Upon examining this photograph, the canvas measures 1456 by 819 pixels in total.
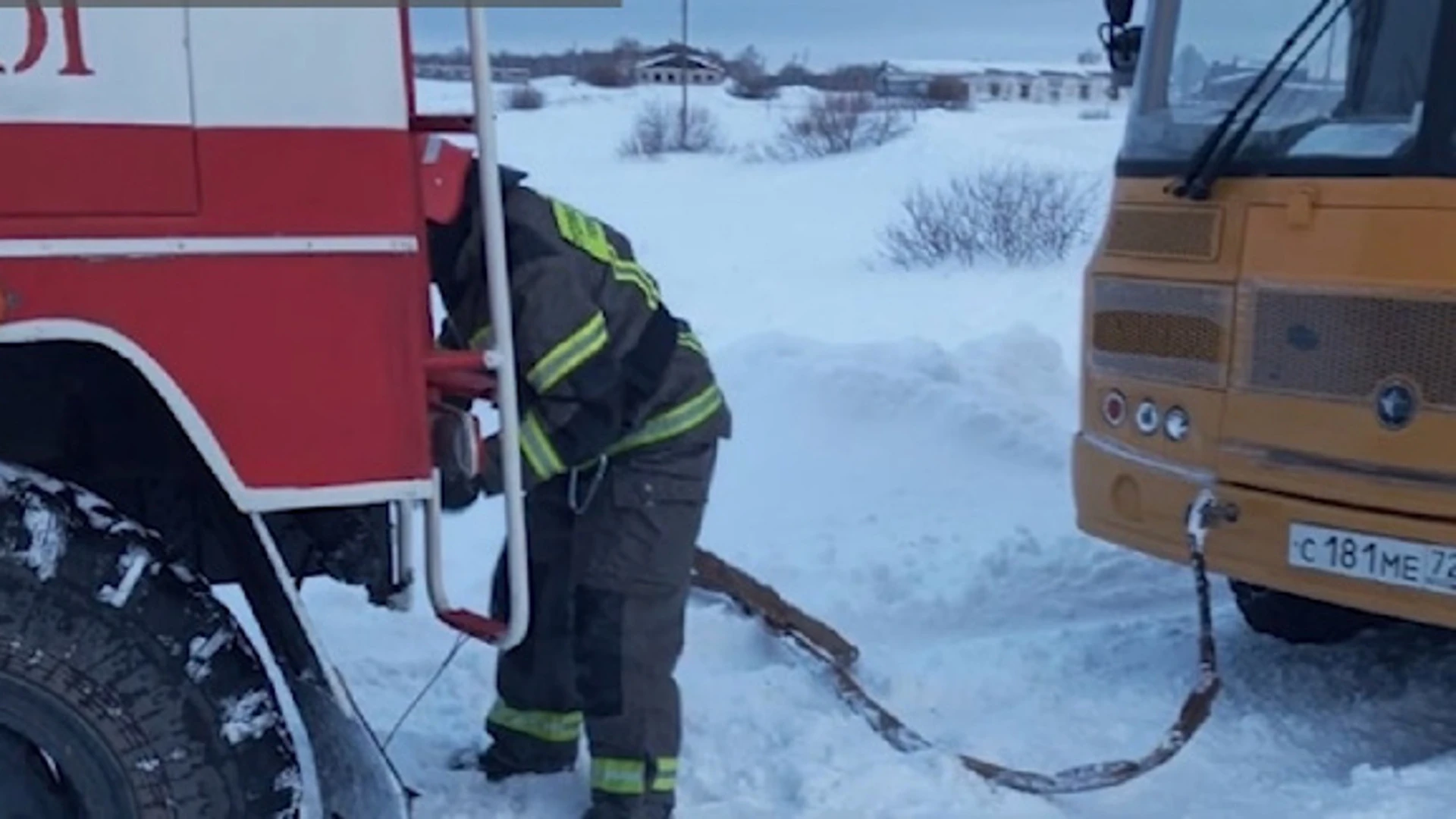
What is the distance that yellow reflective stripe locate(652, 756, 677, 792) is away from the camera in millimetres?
4348

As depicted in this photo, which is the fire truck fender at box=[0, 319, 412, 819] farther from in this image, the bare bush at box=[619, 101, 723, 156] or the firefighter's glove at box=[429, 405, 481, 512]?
the bare bush at box=[619, 101, 723, 156]

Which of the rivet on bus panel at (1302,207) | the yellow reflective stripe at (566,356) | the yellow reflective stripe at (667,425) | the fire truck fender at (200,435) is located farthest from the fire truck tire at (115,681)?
the rivet on bus panel at (1302,207)

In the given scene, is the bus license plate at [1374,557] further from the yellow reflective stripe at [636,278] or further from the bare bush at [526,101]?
the bare bush at [526,101]

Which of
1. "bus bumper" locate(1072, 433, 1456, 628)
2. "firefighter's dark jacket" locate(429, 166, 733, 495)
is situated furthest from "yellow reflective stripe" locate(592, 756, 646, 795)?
"bus bumper" locate(1072, 433, 1456, 628)

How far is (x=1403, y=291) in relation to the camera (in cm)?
476

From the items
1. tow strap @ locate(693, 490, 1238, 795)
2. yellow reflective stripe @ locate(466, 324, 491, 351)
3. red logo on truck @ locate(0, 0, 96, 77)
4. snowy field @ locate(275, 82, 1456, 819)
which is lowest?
snowy field @ locate(275, 82, 1456, 819)

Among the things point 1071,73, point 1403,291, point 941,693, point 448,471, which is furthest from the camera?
point 1071,73

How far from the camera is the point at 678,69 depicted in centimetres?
3419

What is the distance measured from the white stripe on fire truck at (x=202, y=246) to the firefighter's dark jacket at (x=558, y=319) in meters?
0.66

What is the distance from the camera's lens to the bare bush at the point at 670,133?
2878 centimetres

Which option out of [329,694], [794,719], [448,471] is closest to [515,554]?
[448,471]

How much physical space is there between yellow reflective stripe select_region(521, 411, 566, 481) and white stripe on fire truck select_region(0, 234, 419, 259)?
3.30ft

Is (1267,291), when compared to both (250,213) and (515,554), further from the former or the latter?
(250,213)

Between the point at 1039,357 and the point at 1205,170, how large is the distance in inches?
183
